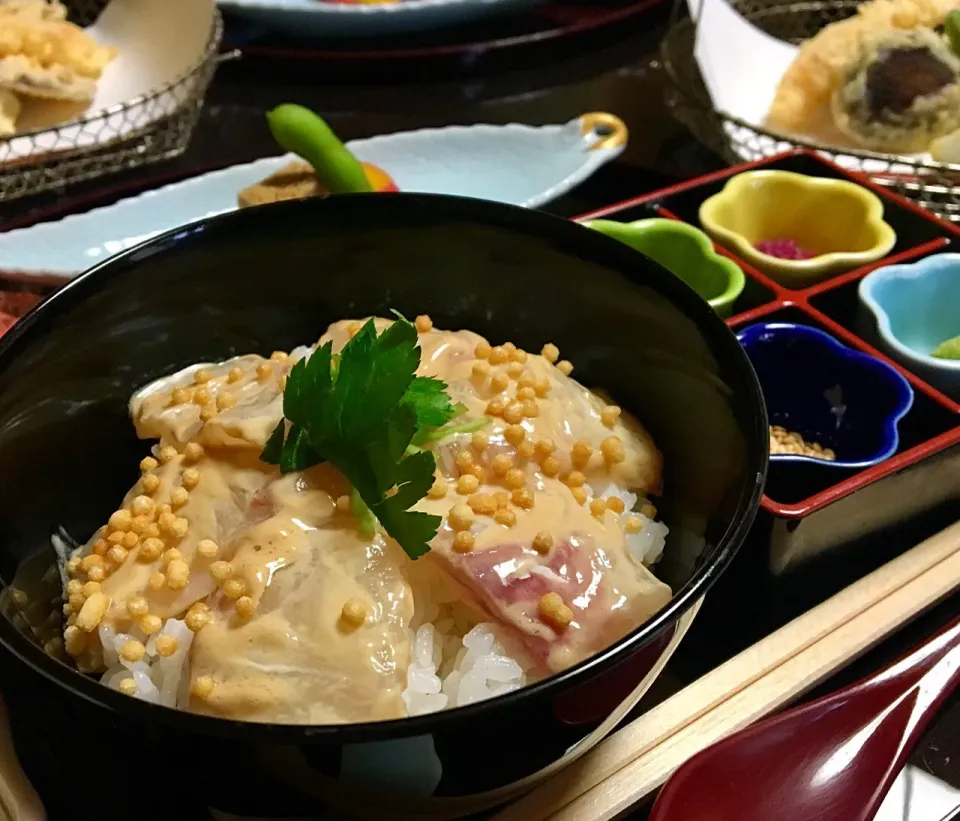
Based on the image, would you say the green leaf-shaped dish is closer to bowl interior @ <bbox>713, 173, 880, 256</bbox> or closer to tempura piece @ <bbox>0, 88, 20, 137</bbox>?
bowl interior @ <bbox>713, 173, 880, 256</bbox>

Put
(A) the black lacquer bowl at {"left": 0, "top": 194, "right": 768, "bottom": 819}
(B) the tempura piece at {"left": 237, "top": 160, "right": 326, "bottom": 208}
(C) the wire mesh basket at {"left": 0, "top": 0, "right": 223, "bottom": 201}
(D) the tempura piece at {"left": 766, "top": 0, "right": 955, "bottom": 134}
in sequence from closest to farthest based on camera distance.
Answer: (A) the black lacquer bowl at {"left": 0, "top": 194, "right": 768, "bottom": 819}, (B) the tempura piece at {"left": 237, "top": 160, "right": 326, "bottom": 208}, (C) the wire mesh basket at {"left": 0, "top": 0, "right": 223, "bottom": 201}, (D) the tempura piece at {"left": 766, "top": 0, "right": 955, "bottom": 134}

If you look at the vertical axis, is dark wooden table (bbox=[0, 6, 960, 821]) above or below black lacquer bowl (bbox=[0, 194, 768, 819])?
below

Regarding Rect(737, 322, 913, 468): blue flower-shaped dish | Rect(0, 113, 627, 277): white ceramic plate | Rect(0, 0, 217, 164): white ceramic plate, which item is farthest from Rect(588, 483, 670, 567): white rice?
Rect(0, 0, 217, 164): white ceramic plate

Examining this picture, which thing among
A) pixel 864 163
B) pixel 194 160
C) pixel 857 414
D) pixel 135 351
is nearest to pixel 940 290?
pixel 857 414

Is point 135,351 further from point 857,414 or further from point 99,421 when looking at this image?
point 857,414

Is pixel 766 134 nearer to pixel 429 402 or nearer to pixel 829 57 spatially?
pixel 829 57

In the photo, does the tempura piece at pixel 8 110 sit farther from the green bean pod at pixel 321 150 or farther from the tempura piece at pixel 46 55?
the green bean pod at pixel 321 150

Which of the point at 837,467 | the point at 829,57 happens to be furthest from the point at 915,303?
the point at 829,57
